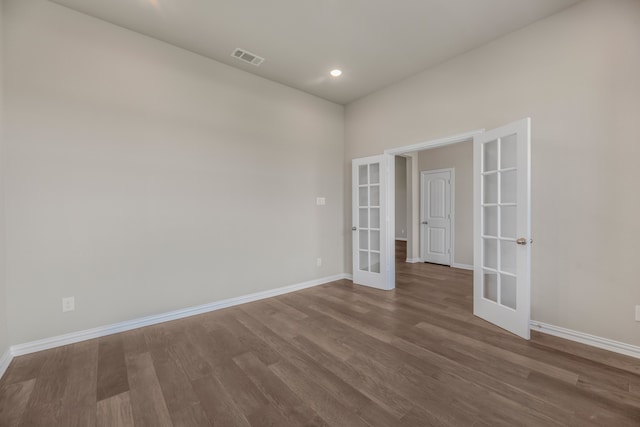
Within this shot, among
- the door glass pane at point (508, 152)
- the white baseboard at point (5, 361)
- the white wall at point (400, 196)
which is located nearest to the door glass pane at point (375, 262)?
the door glass pane at point (508, 152)

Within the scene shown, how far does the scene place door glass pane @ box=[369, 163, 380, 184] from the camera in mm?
4238

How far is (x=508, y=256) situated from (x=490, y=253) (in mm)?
223

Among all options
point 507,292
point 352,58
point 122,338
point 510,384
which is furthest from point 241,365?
point 352,58

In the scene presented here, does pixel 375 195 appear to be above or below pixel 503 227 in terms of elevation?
above

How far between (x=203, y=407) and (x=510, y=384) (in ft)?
6.79

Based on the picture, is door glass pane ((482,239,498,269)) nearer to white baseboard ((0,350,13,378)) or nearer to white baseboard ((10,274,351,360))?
white baseboard ((10,274,351,360))

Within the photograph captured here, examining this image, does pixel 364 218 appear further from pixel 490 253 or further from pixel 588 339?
pixel 588 339

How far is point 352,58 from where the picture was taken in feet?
11.0

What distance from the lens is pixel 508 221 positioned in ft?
8.91

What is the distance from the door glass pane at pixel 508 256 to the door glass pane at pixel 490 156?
0.81 m

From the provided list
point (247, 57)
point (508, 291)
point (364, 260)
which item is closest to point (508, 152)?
point (508, 291)

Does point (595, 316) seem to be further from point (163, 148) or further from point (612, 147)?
point (163, 148)

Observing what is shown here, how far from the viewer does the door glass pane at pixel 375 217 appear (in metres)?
4.27

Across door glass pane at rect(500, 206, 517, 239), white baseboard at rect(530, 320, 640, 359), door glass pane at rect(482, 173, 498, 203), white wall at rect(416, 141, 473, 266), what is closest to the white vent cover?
door glass pane at rect(482, 173, 498, 203)
